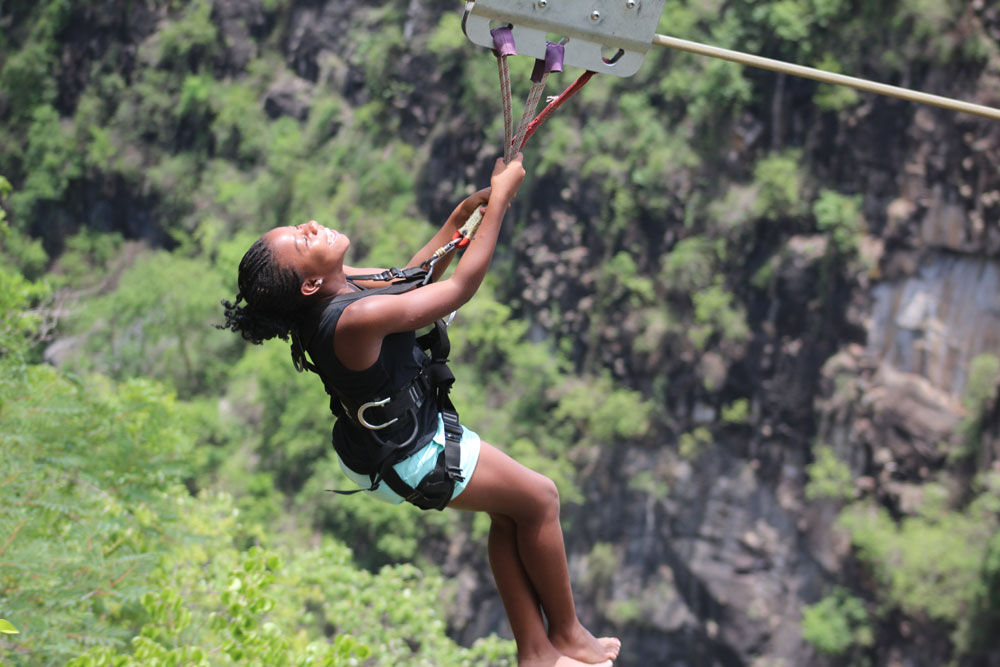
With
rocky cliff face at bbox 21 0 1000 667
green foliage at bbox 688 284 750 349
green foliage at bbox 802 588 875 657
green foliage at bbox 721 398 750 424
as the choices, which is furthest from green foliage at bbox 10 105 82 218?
green foliage at bbox 802 588 875 657

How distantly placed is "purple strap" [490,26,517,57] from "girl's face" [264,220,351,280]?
20.5 inches

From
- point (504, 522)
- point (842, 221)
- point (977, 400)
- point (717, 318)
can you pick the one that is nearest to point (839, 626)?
point (977, 400)

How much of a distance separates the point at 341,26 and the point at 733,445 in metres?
12.7

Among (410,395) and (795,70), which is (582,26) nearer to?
(795,70)

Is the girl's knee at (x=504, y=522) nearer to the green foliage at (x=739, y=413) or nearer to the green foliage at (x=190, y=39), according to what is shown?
the green foliage at (x=739, y=413)

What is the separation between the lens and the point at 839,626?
543 inches

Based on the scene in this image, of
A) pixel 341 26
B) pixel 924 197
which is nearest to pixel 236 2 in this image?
pixel 341 26

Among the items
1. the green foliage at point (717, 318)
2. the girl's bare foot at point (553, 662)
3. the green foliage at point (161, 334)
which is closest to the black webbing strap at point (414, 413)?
the girl's bare foot at point (553, 662)

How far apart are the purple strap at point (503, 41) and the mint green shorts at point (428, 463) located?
32.8 inches

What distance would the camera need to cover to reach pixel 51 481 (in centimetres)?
534

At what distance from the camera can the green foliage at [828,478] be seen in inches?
559

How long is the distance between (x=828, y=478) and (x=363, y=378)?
13.3 meters

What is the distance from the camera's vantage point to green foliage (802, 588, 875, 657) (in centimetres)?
1365

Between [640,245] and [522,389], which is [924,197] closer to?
[640,245]
